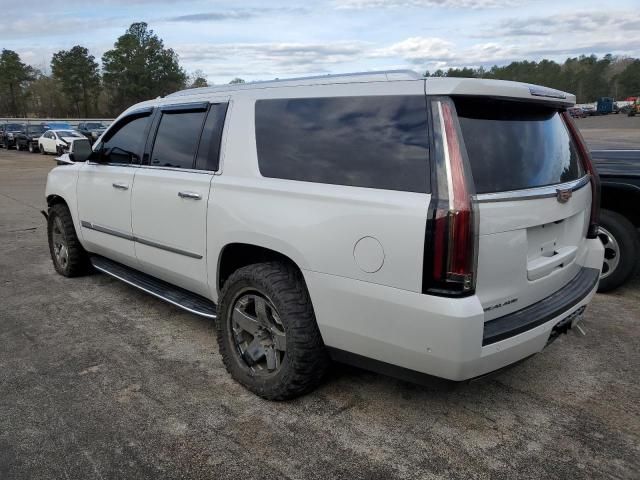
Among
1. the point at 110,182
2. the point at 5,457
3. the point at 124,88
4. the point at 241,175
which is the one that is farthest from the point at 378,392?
the point at 124,88

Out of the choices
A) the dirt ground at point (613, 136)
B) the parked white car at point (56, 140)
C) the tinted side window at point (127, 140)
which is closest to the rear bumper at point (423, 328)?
the tinted side window at point (127, 140)

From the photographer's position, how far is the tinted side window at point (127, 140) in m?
4.40

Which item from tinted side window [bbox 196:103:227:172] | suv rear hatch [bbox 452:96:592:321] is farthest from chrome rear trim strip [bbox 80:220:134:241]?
suv rear hatch [bbox 452:96:592:321]

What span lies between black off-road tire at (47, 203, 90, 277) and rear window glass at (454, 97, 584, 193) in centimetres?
430

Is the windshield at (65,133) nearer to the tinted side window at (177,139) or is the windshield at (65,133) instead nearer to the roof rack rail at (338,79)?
the tinted side window at (177,139)

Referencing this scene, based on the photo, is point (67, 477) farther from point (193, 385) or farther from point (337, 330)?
point (337, 330)

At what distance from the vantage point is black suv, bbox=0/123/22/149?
122 ft

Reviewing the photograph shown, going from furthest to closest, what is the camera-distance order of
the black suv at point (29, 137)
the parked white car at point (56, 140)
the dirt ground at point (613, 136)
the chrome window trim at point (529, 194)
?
the black suv at point (29, 137) → the parked white car at point (56, 140) → the dirt ground at point (613, 136) → the chrome window trim at point (529, 194)

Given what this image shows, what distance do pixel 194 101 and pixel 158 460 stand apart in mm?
2419

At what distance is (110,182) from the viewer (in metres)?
4.59

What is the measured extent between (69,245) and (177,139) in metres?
2.30

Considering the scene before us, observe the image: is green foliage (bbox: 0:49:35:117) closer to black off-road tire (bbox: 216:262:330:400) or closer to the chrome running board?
the chrome running board

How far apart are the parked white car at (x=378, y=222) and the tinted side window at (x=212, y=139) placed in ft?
0.04

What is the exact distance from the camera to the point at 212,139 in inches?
142
